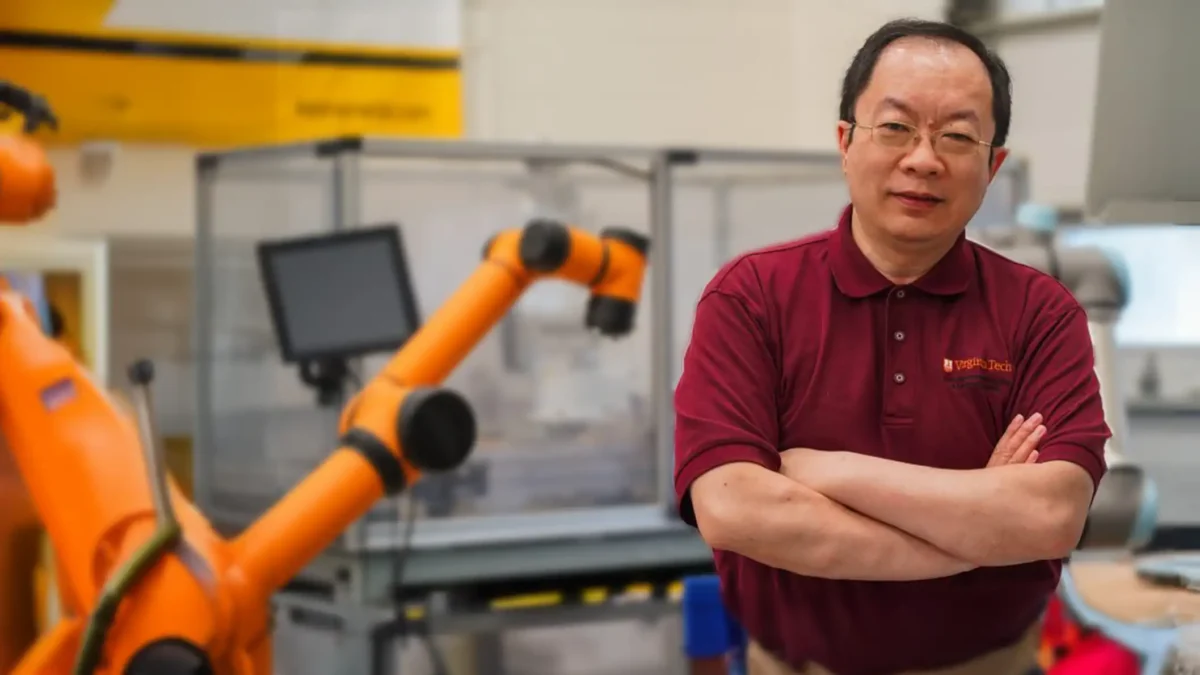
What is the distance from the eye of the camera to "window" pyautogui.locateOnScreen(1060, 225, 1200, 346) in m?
2.84

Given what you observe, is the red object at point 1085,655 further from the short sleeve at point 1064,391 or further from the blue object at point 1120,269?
the short sleeve at point 1064,391

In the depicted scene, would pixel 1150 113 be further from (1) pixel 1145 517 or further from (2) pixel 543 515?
(2) pixel 543 515

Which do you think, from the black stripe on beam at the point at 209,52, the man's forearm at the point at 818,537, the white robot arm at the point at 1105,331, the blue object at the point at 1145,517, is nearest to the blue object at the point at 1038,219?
the white robot arm at the point at 1105,331

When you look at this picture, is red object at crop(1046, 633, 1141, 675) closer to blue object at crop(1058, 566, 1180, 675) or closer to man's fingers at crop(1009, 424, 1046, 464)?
blue object at crop(1058, 566, 1180, 675)

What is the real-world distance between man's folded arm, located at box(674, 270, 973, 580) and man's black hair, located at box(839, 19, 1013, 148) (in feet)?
0.67

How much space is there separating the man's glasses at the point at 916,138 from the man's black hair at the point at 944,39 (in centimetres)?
4

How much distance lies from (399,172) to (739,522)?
2.03 meters

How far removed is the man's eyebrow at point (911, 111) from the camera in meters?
0.98

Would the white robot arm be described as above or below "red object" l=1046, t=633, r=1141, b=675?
above

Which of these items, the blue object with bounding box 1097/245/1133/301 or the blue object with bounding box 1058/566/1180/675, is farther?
the blue object with bounding box 1097/245/1133/301

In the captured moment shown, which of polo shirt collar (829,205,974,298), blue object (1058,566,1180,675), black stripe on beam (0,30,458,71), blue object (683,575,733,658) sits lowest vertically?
blue object (683,575,733,658)

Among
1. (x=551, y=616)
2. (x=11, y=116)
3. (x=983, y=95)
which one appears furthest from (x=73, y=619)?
(x=983, y=95)

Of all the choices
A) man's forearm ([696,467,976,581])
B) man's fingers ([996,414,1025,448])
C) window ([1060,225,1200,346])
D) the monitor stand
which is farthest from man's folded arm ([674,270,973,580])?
window ([1060,225,1200,346])

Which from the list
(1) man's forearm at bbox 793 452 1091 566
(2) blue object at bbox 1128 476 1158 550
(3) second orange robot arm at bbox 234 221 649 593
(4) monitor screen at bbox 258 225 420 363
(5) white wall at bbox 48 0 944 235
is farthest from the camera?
(5) white wall at bbox 48 0 944 235
